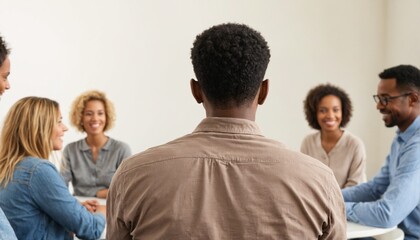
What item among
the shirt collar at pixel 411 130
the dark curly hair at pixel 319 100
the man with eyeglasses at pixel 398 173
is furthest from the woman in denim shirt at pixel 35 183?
the dark curly hair at pixel 319 100

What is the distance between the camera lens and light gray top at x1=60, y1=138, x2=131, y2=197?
3514 mm

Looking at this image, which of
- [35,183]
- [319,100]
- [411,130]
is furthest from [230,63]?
[319,100]

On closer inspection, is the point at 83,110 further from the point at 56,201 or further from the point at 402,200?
the point at 402,200

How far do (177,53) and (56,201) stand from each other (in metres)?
2.95

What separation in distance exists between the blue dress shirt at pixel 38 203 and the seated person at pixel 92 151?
123cm

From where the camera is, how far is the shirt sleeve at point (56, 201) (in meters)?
2.10

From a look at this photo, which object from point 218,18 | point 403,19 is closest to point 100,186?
Answer: point 218,18

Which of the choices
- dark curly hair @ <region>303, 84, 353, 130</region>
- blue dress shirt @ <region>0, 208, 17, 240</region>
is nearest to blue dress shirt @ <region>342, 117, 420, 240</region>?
dark curly hair @ <region>303, 84, 353, 130</region>

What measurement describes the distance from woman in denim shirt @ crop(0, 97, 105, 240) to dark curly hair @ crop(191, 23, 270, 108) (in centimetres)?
122

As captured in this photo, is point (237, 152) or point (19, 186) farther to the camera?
point (19, 186)

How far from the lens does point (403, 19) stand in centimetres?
472

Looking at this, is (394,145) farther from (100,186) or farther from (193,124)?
(193,124)

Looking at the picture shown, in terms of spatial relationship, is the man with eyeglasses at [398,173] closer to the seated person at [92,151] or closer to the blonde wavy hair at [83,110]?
the seated person at [92,151]

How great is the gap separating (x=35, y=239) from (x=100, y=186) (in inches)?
53.9
